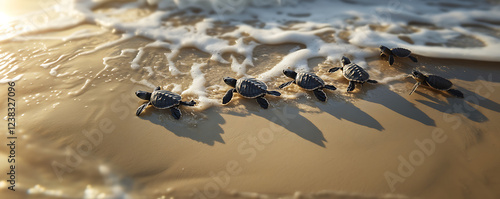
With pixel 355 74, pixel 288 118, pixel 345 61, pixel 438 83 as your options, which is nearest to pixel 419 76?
pixel 438 83

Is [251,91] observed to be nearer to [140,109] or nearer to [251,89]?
[251,89]

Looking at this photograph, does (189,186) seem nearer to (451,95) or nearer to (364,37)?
(451,95)

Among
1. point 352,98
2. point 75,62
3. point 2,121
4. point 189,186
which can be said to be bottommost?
point 189,186

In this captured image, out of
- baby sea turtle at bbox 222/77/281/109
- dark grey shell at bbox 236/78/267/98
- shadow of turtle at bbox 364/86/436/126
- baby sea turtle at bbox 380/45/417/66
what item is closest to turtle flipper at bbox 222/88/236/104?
baby sea turtle at bbox 222/77/281/109

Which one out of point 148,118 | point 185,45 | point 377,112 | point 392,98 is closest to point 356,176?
point 377,112

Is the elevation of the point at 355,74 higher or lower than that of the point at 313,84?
higher

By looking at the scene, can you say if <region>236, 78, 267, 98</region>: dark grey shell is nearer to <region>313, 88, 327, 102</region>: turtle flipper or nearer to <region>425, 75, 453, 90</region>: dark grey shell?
<region>313, 88, 327, 102</region>: turtle flipper
